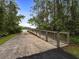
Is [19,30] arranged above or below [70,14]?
below

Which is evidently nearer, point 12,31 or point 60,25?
point 60,25

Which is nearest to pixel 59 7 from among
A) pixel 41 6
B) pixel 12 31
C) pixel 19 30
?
pixel 41 6

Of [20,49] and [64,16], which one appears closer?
[20,49]

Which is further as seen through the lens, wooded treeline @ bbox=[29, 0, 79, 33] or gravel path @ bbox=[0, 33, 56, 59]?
wooded treeline @ bbox=[29, 0, 79, 33]

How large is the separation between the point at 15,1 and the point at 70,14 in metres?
22.7

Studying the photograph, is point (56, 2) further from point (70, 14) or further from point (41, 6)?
point (41, 6)

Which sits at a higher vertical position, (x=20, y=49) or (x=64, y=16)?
(x=64, y=16)

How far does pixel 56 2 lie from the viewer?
89.2ft

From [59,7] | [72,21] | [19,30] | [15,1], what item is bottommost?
[19,30]

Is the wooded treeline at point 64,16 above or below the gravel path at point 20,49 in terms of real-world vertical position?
above

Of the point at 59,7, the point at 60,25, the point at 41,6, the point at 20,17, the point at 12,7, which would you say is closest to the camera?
the point at 60,25

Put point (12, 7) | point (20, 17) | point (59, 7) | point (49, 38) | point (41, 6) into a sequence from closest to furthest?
point (49, 38) → point (59, 7) → point (41, 6) → point (12, 7) → point (20, 17)

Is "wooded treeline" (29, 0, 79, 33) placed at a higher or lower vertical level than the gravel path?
higher

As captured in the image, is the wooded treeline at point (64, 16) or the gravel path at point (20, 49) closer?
the gravel path at point (20, 49)
